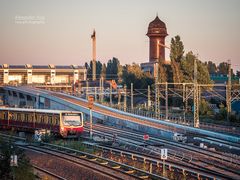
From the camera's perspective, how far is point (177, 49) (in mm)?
81500

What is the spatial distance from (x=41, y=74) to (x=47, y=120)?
118248mm

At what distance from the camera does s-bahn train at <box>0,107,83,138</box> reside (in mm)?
41125

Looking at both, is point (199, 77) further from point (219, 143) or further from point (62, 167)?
point (62, 167)

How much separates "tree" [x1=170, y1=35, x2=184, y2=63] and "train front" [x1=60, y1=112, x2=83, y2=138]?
42.3m

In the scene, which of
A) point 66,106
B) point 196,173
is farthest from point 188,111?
point 196,173

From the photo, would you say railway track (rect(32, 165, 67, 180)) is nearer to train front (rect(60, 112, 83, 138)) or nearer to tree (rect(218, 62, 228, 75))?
train front (rect(60, 112, 83, 138))

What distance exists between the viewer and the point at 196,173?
23938 mm

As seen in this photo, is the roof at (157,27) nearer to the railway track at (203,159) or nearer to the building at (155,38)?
the building at (155,38)

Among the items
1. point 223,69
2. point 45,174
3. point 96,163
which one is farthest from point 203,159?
point 223,69

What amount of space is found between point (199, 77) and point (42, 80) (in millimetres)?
91296

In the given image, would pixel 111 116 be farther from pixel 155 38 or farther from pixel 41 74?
pixel 41 74

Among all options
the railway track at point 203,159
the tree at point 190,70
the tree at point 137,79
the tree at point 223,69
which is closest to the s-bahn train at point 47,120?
the railway track at point 203,159

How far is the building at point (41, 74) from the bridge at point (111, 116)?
28.4 m

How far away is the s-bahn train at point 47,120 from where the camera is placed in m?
41.1
